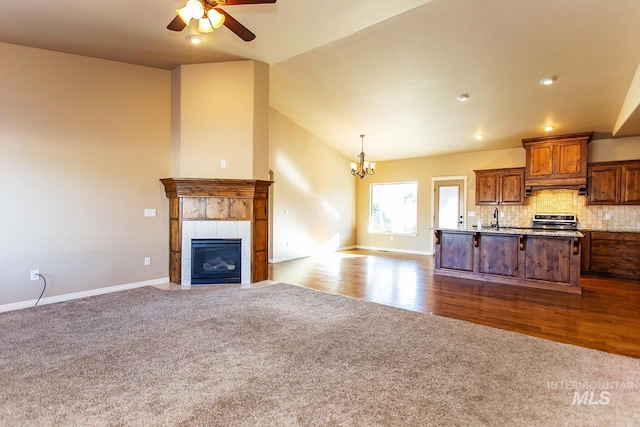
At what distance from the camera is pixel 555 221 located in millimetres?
6789

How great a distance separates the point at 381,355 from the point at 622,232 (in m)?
6.13

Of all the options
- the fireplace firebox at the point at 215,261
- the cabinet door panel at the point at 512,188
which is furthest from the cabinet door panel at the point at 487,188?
the fireplace firebox at the point at 215,261

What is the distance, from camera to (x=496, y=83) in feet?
16.3

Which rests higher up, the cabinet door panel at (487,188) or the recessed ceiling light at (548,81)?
the recessed ceiling light at (548,81)

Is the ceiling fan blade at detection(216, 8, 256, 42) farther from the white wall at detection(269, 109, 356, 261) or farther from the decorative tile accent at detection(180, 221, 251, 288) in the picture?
the white wall at detection(269, 109, 356, 261)

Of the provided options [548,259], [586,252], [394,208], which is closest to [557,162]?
[586,252]

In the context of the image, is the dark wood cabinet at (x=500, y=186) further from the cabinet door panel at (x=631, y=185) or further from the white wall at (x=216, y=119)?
the white wall at (x=216, y=119)

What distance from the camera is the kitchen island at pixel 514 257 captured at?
16.1 feet

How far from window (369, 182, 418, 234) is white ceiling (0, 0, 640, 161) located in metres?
3.01

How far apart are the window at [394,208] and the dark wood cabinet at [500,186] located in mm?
1780

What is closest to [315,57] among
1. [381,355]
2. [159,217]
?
[159,217]

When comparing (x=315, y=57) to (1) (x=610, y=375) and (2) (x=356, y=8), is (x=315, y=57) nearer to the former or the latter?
(2) (x=356, y=8)

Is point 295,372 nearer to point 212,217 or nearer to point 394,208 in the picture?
point 212,217

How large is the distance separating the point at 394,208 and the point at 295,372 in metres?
7.68
